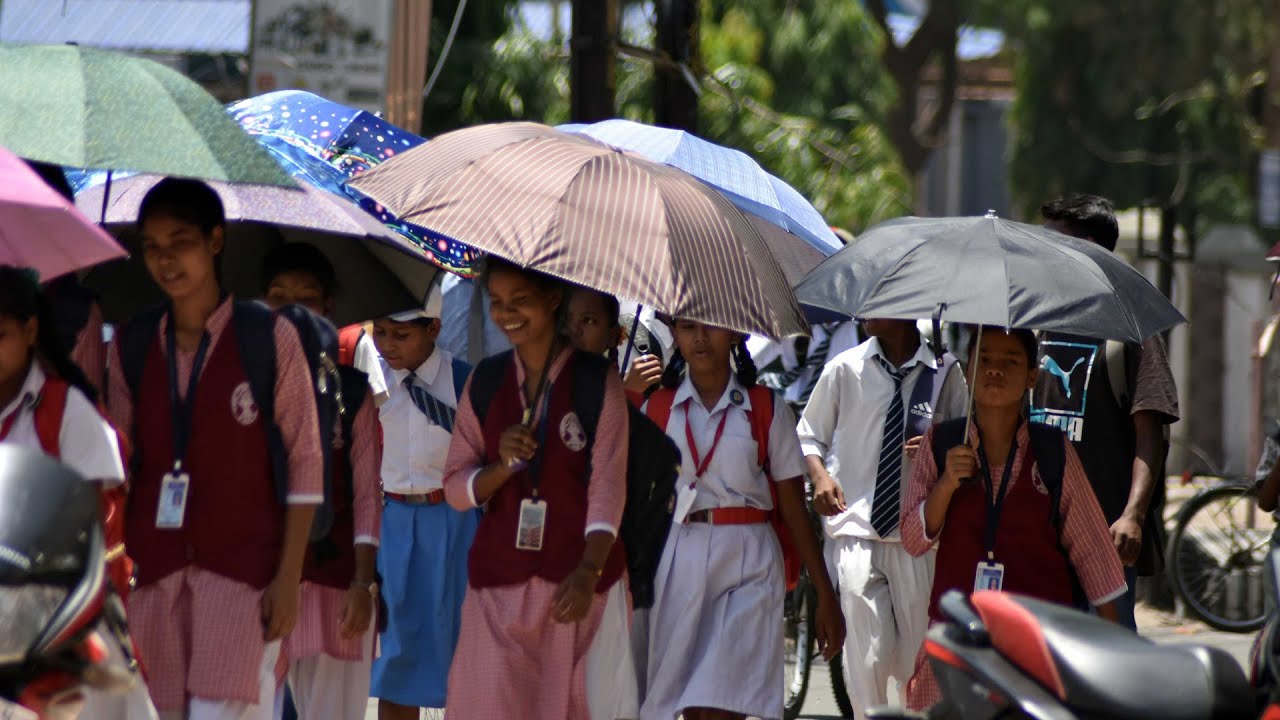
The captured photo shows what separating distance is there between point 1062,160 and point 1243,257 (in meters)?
9.29

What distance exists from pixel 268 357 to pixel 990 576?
2248 mm

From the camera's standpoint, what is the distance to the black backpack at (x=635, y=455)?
5.73 metres

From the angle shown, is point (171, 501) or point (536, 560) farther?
point (536, 560)

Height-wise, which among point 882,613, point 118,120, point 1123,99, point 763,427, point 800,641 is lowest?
point 800,641

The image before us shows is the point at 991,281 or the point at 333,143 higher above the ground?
the point at 333,143

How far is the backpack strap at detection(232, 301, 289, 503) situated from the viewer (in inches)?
198

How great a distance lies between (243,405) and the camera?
503cm

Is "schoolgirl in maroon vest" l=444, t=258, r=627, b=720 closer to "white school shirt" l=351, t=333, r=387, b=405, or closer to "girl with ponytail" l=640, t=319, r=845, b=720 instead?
"girl with ponytail" l=640, t=319, r=845, b=720

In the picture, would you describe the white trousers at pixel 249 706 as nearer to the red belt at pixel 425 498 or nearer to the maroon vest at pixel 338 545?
the maroon vest at pixel 338 545

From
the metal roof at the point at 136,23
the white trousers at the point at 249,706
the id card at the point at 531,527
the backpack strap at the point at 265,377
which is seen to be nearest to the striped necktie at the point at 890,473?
the id card at the point at 531,527

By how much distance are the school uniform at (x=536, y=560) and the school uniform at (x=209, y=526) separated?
0.77 meters

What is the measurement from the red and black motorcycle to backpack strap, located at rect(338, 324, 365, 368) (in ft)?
10.4

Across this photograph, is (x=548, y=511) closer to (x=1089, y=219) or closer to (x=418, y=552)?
(x=418, y=552)

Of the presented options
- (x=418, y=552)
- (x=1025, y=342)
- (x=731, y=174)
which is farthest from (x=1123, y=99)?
(x=1025, y=342)
